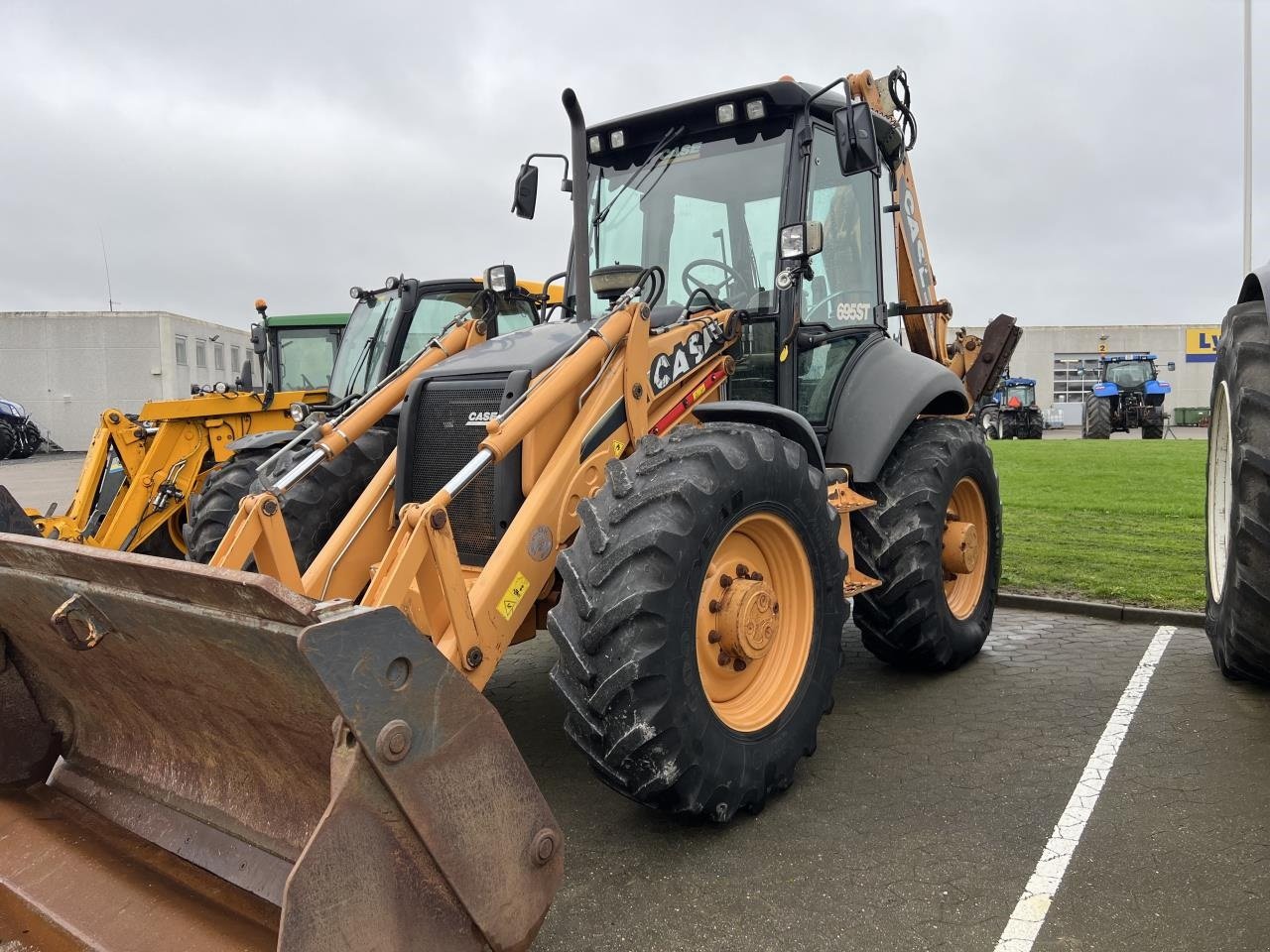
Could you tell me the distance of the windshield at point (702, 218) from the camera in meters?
4.82

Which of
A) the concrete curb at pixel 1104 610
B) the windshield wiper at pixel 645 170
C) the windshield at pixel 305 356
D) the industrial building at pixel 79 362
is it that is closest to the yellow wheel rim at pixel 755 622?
the windshield wiper at pixel 645 170

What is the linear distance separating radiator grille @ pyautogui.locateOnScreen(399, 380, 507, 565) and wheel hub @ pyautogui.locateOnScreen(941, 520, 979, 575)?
2.63 metres

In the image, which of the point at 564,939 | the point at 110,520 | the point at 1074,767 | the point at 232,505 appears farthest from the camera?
the point at 110,520

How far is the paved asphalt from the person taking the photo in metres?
2.80

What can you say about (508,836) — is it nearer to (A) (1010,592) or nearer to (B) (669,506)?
(B) (669,506)

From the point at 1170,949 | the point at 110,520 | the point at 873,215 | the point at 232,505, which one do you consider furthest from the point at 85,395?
the point at 1170,949

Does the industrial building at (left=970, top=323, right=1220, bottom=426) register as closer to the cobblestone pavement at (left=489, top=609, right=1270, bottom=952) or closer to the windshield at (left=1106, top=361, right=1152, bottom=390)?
the windshield at (left=1106, top=361, right=1152, bottom=390)

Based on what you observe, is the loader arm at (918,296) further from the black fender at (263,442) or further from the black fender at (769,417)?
the black fender at (263,442)

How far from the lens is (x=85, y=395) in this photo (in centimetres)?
3847

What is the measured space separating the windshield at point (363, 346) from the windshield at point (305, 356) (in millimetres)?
2269

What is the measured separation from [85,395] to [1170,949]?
42.5m

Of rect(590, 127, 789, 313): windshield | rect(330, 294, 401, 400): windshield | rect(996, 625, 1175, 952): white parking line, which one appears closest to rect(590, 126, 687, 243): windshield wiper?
rect(590, 127, 789, 313): windshield

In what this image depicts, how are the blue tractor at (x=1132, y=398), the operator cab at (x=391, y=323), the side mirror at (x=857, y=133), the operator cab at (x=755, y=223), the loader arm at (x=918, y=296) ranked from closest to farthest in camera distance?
the side mirror at (x=857, y=133)
the operator cab at (x=755, y=223)
the loader arm at (x=918, y=296)
the operator cab at (x=391, y=323)
the blue tractor at (x=1132, y=398)

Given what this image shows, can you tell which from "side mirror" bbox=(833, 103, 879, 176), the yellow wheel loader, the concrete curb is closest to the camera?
the yellow wheel loader
